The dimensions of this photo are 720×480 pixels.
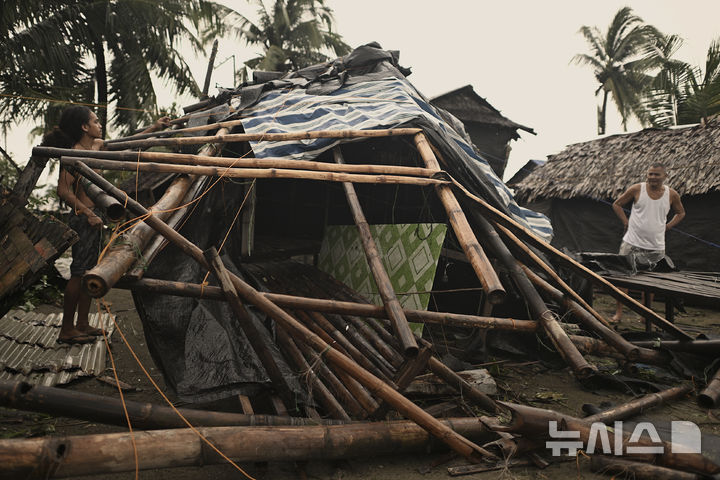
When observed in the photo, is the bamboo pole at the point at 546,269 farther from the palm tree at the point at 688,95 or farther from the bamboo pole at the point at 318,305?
the palm tree at the point at 688,95

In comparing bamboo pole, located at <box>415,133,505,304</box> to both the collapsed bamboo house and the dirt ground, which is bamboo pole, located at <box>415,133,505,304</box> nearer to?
the collapsed bamboo house

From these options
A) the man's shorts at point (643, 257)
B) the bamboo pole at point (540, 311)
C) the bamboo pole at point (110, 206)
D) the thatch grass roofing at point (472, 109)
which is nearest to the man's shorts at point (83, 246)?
the bamboo pole at point (110, 206)

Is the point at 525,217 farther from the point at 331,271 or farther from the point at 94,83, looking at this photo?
the point at 94,83

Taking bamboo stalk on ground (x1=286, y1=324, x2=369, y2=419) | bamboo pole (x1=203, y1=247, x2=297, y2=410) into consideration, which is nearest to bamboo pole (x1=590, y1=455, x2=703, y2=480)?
bamboo stalk on ground (x1=286, y1=324, x2=369, y2=419)

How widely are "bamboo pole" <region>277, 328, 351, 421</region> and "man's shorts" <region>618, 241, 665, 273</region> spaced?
14.7 feet

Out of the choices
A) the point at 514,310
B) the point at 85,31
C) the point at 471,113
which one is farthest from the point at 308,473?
the point at 85,31

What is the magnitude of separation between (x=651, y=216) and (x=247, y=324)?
17.9 ft

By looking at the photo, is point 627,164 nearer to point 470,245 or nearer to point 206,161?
point 470,245

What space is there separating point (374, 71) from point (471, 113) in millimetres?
8262

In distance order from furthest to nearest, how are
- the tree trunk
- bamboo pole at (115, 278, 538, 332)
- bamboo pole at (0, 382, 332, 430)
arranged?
the tree trunk < bamboo pole at (115, 278, 538, 332) < bamboo pole at (0, 382, 332, 430)

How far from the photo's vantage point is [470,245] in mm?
2854

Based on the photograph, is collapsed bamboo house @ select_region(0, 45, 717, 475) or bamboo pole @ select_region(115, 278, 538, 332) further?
bamboo pole @ select_region(115, 278, 538, 332)

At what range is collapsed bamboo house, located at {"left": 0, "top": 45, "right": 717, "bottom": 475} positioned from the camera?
2.28 metres

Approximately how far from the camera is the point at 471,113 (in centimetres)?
1308
